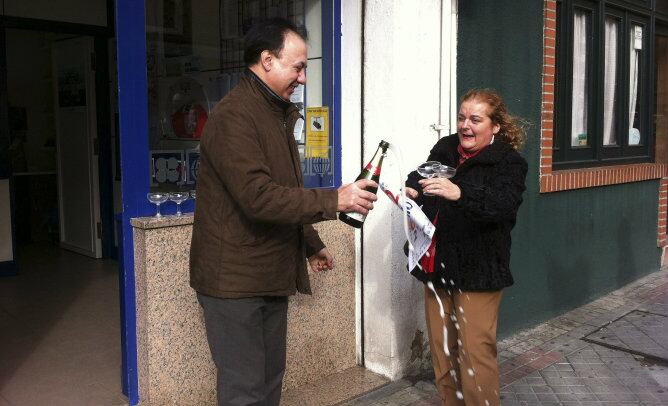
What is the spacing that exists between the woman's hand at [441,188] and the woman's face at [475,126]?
14.5 inches

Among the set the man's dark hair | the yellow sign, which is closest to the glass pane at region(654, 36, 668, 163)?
the yellow sign

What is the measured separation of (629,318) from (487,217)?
3588 mm

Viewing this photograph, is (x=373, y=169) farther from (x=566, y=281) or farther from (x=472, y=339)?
(x=566, y=281)

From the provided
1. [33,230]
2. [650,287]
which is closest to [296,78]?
[650,287]

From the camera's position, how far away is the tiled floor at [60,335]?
4.14 meters

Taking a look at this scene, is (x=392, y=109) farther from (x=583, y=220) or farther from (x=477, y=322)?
(x=583, y=220)

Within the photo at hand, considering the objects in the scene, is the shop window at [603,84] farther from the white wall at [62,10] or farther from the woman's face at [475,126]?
the white wall at [62,10]

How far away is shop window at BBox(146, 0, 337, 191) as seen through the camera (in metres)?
4.01

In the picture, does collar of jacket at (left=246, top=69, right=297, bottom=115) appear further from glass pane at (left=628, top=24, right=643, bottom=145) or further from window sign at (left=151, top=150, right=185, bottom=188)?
glass pane at (left=628, top=24, right=643, bottom=145)

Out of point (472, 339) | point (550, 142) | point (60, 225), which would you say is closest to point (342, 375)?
point (472, 339)

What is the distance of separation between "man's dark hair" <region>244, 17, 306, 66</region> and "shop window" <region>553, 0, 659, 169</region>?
405cm

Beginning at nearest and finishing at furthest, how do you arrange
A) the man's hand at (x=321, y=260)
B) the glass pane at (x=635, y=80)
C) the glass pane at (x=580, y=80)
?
the man's hand at (x=321, y=260) < the glass pane at (x=580, y=80) < the glass pane at (x=635, y=80)

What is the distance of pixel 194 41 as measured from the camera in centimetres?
445

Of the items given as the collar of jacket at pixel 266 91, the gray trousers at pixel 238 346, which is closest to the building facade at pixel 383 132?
the collar of jacket at pixel 266 91
